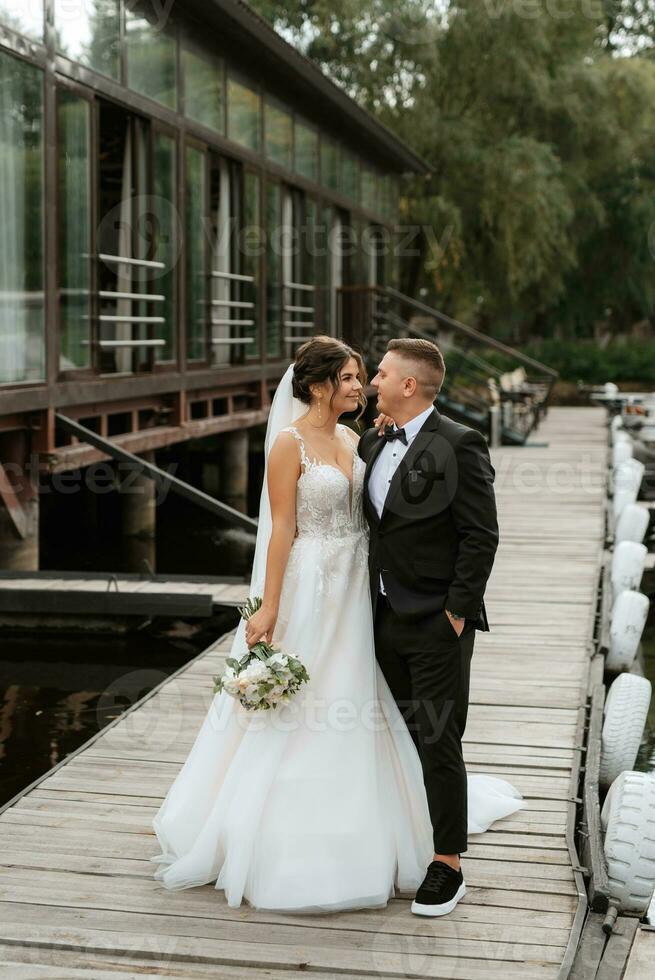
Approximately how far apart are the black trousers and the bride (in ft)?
0.56

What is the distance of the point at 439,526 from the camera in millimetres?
3916

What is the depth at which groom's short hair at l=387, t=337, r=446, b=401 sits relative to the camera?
13.0ft

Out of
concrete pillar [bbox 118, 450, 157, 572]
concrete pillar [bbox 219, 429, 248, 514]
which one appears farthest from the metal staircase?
concrete pillar [bbox 118, 450, 157, 572]

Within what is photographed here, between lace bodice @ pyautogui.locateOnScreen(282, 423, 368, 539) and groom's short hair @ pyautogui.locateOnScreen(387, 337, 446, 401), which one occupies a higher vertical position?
groom's short hair @ pyautogui.locateOnScreen(387, 337, 446, 401)

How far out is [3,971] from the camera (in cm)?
359

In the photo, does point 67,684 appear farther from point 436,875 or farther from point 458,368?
point 458,368

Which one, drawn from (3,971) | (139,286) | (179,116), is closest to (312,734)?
(3,971)

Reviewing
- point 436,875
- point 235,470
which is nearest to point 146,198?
point 235,470

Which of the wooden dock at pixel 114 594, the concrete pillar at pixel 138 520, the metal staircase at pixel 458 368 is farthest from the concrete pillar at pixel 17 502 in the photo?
the metal staircase at pixel 458 368

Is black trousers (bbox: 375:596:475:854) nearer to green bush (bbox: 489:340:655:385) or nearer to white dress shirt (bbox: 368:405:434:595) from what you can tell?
white dress shirt (bbox: 368:405:434:595)

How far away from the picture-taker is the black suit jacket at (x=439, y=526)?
385cm

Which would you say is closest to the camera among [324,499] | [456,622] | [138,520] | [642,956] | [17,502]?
[642,956]

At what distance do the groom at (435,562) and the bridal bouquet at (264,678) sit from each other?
36 centimetres

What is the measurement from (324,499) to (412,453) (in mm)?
358
